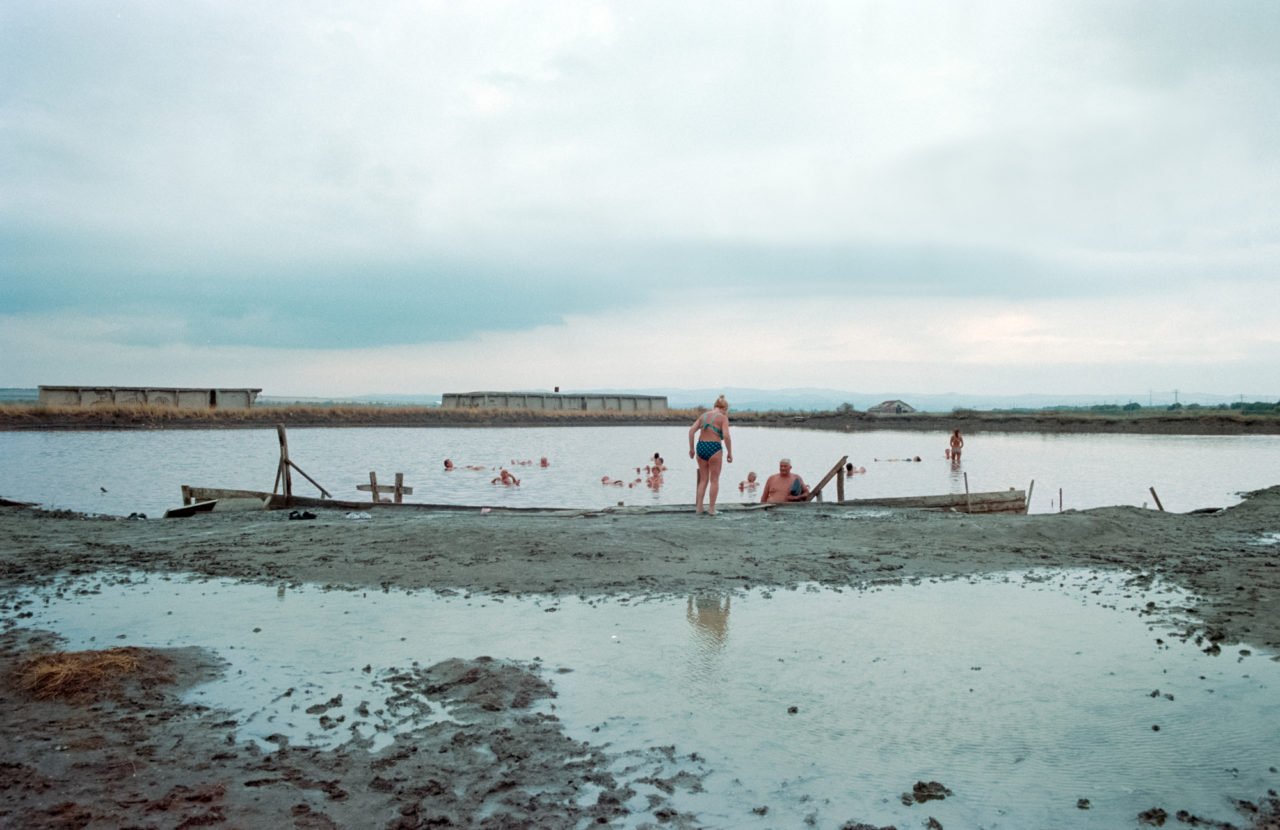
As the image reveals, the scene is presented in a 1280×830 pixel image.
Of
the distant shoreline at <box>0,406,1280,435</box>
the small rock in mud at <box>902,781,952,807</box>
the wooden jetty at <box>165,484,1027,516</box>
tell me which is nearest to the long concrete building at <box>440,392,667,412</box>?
the distant shoreline at <box>0,406,1280,435</box>

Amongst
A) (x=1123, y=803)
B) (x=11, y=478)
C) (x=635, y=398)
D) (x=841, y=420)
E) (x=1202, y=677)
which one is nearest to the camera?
(x=1123, y=803)

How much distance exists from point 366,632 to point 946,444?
6243 centimetres

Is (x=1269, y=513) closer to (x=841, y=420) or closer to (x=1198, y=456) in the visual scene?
(x=1198, y=456)

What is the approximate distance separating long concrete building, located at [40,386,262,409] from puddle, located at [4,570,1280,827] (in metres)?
65.8

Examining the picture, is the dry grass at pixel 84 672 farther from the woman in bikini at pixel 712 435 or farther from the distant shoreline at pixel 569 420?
the distant shoreline at pixel 569 420

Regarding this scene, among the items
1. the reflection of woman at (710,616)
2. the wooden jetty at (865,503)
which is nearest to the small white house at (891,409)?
the wooden jetty at (865,503)

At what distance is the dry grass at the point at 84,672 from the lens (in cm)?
694

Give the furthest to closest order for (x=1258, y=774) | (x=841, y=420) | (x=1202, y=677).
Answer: (x=841, y=420)
(x=1202, y=677)
(x=1258, y=774)

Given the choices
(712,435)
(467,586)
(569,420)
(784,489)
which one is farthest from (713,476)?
(569,420)

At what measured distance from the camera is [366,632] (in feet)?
30.3

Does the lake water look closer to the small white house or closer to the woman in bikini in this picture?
the woman in bikini

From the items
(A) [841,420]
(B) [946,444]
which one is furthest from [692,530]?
(A) [841,420]

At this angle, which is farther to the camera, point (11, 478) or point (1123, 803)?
point (11, 478)

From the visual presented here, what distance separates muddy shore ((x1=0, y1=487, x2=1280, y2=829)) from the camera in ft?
17.3
